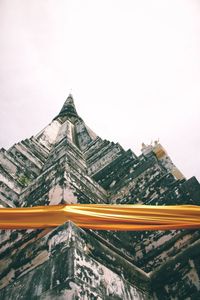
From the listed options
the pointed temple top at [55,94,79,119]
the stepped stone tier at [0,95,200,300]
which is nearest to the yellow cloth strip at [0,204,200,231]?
the stepped stone tier at [0,95,200,300]

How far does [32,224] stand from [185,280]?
1.78m

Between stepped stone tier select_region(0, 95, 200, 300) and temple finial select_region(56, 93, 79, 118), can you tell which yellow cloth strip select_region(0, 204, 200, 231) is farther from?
temple finial select_region(56, 93, 79, 118)

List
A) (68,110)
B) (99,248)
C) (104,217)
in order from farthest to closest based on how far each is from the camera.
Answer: (68,110) < (104,217) < (99,248)

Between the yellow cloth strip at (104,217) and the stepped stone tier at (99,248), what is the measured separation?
17cm

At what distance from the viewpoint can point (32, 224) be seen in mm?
3469

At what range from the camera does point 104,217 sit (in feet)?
11.8

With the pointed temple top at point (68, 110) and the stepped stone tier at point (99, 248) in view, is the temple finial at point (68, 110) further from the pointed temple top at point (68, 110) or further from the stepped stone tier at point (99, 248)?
the stepped stone tier at point (99, 248)

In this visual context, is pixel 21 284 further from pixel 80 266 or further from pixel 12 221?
pixel 12 221

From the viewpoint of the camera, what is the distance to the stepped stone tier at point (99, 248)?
2.79m

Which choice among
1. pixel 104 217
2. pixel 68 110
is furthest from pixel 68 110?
pixel 104 217

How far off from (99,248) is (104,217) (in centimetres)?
34

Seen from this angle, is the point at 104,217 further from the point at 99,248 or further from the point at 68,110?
the point at 68,110

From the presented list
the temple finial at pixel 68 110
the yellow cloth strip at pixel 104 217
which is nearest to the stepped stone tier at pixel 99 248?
the yellow cloth strip at pixel 104 217

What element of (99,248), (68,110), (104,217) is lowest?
(99,248)
